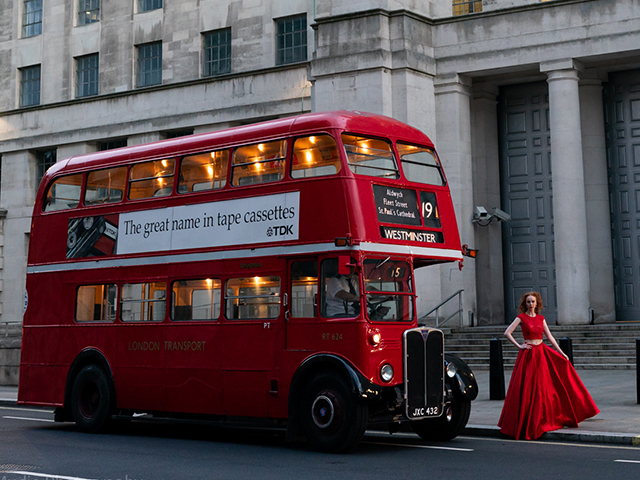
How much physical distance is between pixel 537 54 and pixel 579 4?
169 centimetres

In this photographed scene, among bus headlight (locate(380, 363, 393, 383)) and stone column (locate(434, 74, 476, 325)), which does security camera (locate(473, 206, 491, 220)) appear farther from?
bus headlight (locate(380, 363, 393, 383))

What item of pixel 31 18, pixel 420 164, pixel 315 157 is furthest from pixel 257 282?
pixel 31 18

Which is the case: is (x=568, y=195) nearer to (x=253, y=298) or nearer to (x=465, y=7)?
(x=465, y=7)

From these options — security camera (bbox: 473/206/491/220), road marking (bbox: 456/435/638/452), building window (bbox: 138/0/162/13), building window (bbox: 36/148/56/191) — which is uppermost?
building window (bbox: 138/0/162/13)

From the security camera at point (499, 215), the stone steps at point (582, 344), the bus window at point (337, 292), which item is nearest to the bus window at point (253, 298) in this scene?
the bus window at point (337, 292)

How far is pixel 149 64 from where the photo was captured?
33000 millimetres

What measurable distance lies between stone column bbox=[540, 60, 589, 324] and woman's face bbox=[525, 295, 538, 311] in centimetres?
1185

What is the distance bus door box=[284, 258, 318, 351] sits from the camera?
11.1 m

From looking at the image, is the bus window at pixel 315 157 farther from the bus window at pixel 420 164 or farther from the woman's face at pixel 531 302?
the woman's face at pixel 531 302

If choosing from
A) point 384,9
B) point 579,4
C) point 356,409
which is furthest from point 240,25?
point 356,409

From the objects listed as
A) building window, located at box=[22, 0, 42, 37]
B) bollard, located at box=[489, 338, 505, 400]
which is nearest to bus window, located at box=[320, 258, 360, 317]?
bollard, located at box=[489, 338, 505, 400]

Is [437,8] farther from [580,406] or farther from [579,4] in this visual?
[580,406]

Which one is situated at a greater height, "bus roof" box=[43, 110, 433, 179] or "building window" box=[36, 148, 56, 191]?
"building window" box=[36, 148, 56, 191]

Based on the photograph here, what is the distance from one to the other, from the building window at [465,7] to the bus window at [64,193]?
1626 cm
